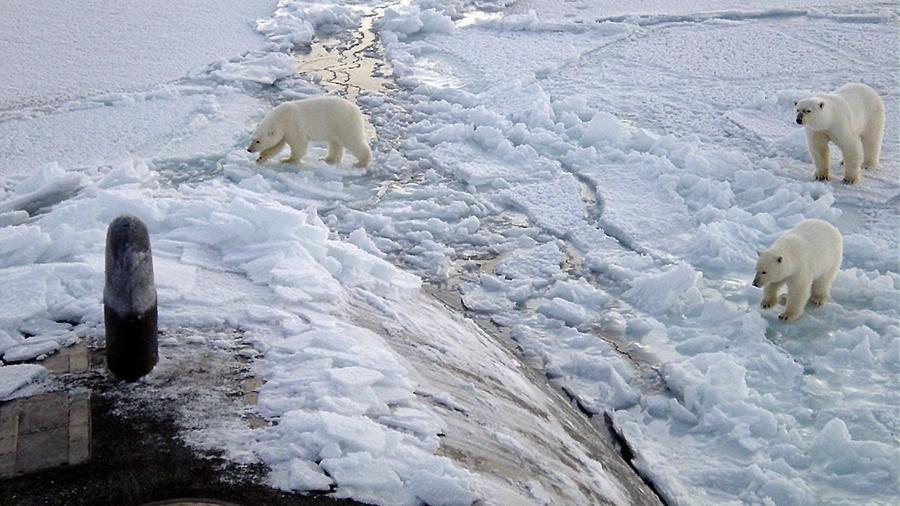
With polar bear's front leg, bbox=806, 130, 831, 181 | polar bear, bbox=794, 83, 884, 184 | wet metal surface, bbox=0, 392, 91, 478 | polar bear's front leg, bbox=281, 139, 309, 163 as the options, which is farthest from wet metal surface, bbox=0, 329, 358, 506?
Result: polar bear's front leg, bbox=806, 130, 831, 181

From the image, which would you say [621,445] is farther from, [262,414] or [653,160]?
[653,160]

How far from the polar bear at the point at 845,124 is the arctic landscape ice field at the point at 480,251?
8.9 inches


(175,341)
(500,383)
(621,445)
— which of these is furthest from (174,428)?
(621,445)

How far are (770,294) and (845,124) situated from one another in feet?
7.59

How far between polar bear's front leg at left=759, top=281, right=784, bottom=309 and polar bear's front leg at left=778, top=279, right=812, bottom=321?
0.26 ft

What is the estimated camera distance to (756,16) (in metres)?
12.8

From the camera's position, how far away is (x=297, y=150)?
7.56 metres

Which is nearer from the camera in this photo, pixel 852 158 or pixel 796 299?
pixel 796 299

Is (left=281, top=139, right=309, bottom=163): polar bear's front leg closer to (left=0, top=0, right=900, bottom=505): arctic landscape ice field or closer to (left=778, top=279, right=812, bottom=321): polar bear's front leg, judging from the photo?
(left=0, top=0, right=900, bottom=505): arctic landscape ice field

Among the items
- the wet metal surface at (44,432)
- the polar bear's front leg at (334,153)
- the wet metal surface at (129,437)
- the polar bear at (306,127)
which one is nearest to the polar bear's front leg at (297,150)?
the polar bear at (306,127)

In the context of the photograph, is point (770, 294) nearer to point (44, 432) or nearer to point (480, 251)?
point (480, 251)

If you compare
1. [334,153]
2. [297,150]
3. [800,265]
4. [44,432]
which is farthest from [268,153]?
[44,432]

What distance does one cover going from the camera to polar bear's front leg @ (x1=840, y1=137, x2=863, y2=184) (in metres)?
7.41

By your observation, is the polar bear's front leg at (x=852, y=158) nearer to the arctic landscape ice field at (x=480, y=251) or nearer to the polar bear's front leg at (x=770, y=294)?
the arctic landscape ice field at (x=480, y=251)
